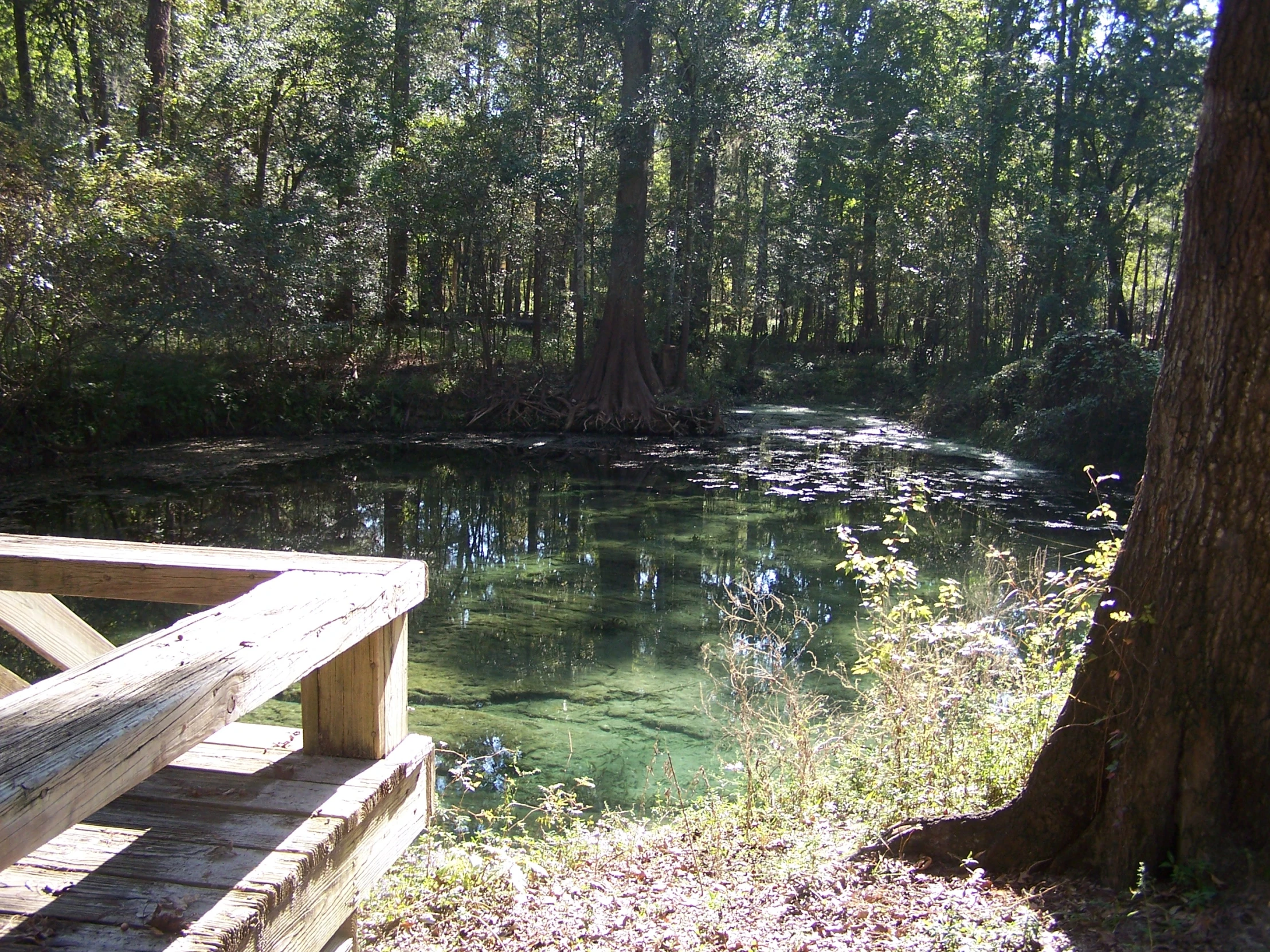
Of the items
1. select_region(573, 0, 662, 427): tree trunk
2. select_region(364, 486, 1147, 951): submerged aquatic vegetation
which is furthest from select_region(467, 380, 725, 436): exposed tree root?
select_region(364, 486, 1147, 951): submerged aquatic vegetation

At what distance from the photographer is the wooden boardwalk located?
152cm

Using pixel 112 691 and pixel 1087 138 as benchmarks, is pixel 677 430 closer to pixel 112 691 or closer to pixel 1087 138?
pixel 1087 138

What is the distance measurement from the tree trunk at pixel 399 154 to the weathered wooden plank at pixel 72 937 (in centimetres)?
2227

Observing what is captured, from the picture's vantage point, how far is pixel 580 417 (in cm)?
2250

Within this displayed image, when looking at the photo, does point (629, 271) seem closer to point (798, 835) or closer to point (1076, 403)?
point (1076, 403)

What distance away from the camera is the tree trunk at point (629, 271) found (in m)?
22.2

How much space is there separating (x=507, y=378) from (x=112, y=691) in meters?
21.9

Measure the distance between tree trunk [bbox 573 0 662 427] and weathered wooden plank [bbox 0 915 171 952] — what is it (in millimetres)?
20287

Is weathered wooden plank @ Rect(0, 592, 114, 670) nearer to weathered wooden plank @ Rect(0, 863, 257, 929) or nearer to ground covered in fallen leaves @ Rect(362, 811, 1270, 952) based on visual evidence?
weathered wooden plank @ Rect(0, 863, 257, 929)

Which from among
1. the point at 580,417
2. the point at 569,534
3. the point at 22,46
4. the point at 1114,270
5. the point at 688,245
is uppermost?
the point at 22,46

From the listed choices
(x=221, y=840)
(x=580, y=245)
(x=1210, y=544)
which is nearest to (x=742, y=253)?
(x=580, y=245)

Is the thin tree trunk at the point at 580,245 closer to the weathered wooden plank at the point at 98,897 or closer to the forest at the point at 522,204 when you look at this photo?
the forest at the point at 522,204

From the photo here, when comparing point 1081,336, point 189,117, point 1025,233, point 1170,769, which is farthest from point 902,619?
point 1025,233

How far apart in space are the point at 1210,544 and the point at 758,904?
6.24 feet
